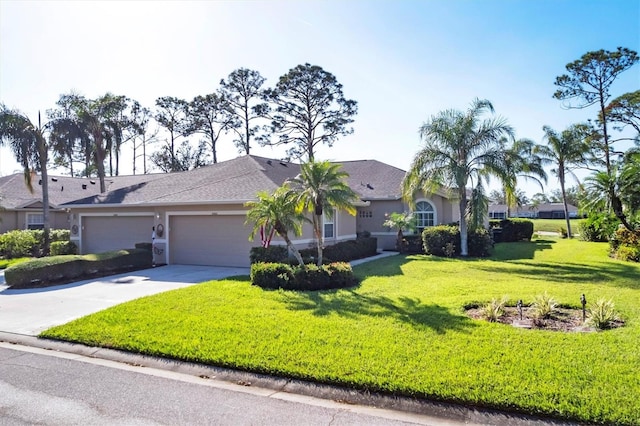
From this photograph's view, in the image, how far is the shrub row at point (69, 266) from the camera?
11898 mm

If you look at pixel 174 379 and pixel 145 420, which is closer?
pixel 145 420

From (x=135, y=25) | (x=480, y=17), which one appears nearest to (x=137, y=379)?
(x=135, y=25)

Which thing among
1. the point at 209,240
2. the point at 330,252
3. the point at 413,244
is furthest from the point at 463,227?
the point at 209,240

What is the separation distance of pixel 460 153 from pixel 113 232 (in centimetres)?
1622

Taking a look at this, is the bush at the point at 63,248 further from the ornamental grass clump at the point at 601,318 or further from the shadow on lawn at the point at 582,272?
the ornamental grass clump at the point at 601,318

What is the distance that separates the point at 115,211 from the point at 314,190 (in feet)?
37.5

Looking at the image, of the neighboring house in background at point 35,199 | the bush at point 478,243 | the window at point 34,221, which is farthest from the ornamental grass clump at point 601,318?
the window at point 34,221

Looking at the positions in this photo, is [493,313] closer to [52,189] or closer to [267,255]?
[267,255]

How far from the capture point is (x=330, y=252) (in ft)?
51.1

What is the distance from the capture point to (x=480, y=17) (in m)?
11.3

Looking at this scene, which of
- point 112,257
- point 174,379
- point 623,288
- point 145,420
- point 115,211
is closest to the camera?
point 145,420

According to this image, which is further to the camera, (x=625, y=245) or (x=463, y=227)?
(x=463, y=227)

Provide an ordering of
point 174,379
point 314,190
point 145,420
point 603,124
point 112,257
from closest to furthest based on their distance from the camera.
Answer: point 145,420 < point 174,379 < point 314,190 < point 112,257 < point 603,124

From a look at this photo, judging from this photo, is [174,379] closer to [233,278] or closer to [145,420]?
[145,420]
